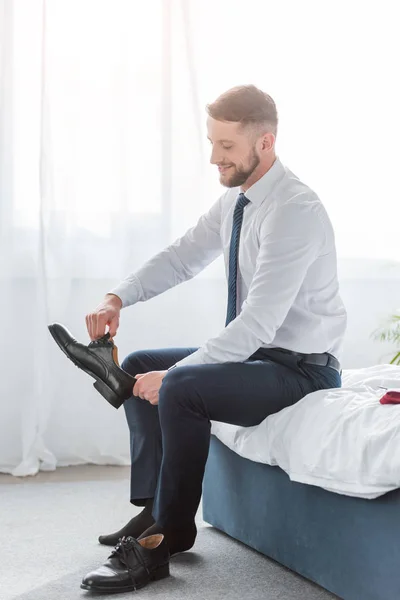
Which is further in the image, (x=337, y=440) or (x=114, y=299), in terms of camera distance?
(x=114, y=299)

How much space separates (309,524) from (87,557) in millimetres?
591

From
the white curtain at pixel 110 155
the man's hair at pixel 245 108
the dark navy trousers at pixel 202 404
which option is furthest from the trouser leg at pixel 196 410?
the white curtain at pixel 110 155

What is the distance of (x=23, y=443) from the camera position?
3133mm

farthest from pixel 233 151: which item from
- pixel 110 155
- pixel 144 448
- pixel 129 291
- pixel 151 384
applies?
pixel 110 155

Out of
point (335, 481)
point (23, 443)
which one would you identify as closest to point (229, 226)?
point (335, 481)

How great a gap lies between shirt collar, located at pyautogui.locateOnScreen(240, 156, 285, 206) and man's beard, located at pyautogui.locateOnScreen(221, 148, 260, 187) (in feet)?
0.10

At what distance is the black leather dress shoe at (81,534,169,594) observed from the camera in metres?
1.78

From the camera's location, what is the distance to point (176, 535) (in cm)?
189

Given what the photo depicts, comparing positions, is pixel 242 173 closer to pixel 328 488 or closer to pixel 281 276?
pixel 281 276

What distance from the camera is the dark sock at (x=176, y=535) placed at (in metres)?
1.88

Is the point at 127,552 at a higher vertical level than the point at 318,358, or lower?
lower

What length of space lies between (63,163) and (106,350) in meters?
1.34

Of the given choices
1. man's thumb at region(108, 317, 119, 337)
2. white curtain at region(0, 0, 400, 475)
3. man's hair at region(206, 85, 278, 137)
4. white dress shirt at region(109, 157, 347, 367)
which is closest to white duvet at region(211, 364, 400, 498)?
white dress shirt at region(109, 157, 347, 367)

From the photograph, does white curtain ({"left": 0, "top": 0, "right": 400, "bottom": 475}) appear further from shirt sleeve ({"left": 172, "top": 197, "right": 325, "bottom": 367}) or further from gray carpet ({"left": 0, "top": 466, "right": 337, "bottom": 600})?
shirt sleeve ({"left": 172, "top": 197, "right": 325, "bottom": 367})
